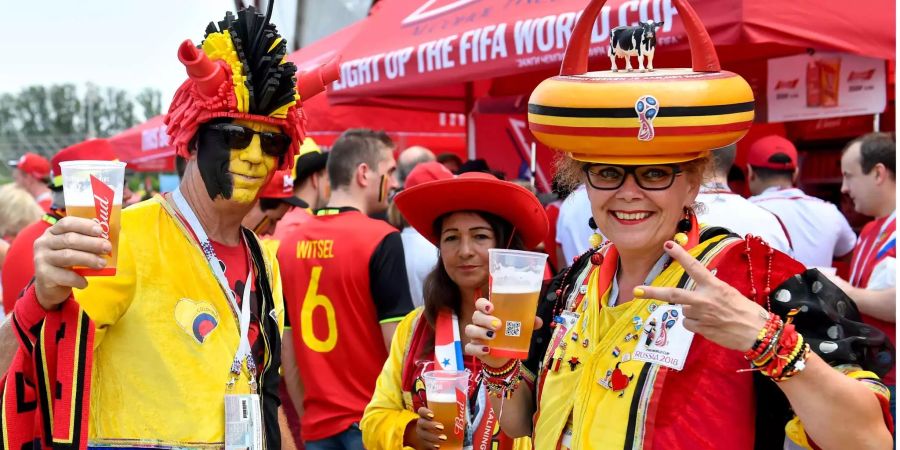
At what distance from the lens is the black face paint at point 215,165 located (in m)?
3.13

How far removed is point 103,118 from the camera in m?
57.7

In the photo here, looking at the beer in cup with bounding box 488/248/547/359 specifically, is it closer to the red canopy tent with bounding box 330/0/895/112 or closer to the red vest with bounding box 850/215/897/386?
the red canopy tent with bounding box 330/0/895/112

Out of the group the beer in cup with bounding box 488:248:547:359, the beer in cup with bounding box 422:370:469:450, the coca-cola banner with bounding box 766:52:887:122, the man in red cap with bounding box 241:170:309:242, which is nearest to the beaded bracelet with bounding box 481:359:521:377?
the beer in cup with bounding box 488:248:547:359

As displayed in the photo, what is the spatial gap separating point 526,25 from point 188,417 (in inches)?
151

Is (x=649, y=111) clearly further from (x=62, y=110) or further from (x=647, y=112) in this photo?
(x=62, y=110)

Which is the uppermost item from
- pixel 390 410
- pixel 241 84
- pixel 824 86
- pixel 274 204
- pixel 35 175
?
pixel 824 86

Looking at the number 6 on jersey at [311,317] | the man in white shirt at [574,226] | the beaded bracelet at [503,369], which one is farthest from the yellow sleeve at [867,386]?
the man in white shirt at [574,226]

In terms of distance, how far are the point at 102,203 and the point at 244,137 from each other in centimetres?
82

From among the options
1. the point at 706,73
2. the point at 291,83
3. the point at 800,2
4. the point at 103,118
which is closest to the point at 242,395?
the point at 291,83

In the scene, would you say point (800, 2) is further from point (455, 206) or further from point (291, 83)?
point (291, 83)

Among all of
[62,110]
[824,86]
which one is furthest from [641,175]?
[62,110]

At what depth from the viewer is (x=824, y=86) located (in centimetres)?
615

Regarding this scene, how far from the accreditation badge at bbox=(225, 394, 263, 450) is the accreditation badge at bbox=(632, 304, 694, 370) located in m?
1.22

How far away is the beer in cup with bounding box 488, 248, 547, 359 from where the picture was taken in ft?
8.52
